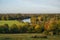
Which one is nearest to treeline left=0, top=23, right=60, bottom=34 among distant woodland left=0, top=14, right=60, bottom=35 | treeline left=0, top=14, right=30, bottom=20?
distant woodland left=0, top=14, right=60, bottom=35

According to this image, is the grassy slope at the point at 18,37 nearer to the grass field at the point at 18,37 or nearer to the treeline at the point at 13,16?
the grass field at the point at 18,37

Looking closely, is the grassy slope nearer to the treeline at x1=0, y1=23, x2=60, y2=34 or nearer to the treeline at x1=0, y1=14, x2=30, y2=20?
the treeline at x1=0, y1=23, x2=60, y2=34

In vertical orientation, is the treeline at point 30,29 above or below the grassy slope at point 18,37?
above

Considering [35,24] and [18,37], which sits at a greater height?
[35,24]

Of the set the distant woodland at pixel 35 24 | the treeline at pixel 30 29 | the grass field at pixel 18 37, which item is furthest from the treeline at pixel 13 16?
the grass field at pixel 18 37

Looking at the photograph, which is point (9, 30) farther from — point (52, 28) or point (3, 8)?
point (52, 28)

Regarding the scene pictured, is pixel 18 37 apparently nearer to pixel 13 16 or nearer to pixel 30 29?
pixel 30 29

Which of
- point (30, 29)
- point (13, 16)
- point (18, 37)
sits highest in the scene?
point (13, 16)

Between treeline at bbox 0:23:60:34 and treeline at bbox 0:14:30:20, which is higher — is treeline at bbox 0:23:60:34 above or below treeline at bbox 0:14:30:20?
below

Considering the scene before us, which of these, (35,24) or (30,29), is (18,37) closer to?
(30,29)

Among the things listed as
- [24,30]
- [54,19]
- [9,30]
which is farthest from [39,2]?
[9,30]

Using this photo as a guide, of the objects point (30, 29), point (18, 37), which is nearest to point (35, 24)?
point (30, 29)
